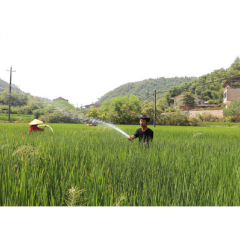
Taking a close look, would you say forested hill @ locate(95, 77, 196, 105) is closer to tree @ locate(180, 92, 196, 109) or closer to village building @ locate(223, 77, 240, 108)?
tree @ locate(180, 92, 196, 109)

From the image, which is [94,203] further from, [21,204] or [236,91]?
[236,91]

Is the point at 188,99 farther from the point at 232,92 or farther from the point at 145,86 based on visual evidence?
the point at 145,86

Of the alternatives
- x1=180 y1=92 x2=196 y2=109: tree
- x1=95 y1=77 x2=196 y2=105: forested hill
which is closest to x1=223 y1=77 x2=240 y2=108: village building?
x1=180 y1=92 x2=196 y2=109: tree

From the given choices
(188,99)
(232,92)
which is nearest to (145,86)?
(188,99)

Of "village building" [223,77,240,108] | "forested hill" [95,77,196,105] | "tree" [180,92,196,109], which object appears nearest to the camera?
"village building" [223,77,240,108]

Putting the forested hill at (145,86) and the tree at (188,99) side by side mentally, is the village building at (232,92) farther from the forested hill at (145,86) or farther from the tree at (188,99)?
the forested hill at (145,86)

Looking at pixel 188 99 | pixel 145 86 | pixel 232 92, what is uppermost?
pixel 145 86

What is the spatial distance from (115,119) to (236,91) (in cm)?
3509

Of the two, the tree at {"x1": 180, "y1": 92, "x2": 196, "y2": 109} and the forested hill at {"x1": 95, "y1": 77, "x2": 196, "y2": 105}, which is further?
the forested hill at {"x1": 95, "y1": 77, "x2": 196, "y2": 105}

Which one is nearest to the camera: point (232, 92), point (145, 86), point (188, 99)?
Answer: point (232, 92)

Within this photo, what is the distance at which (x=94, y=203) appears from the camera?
118cm

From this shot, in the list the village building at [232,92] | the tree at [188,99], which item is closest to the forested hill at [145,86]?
the tree at [188,99]

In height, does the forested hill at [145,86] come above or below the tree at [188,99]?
above
